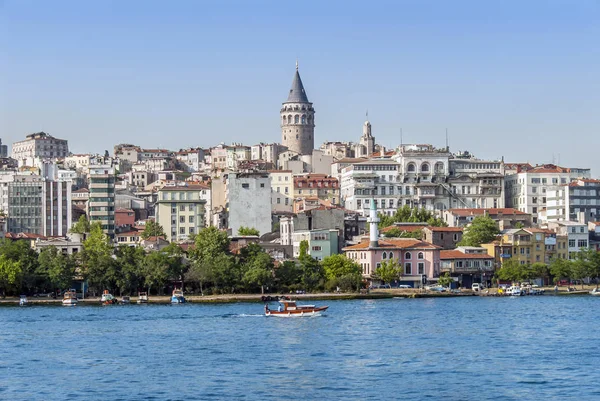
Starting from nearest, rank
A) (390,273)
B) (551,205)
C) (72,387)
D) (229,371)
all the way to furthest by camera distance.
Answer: (72,387), (229,371), (390,273), (551,205)

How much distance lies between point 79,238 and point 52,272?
1448 cm

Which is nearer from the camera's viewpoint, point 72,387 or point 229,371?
point 72,387

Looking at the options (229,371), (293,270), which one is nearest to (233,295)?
(293,270)

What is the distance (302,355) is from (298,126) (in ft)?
360

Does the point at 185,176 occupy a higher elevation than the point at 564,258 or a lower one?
higher

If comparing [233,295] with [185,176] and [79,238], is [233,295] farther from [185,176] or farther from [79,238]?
[185,176]

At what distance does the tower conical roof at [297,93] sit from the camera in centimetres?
15138

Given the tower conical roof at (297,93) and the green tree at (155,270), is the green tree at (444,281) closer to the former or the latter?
the green tree at (155,270)

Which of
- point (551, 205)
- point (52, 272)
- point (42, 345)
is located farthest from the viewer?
point (551, 205)

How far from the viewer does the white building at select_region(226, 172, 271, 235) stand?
9625 cm

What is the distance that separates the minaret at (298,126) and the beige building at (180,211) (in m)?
52.1

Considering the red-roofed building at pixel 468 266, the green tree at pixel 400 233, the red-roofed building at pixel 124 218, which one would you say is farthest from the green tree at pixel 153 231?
the red-roofed building at pixel 468 266

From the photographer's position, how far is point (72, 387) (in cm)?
3331

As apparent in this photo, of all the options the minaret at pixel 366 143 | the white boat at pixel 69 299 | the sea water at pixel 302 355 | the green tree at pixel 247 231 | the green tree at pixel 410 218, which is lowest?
the sea water at pixel 302 355
